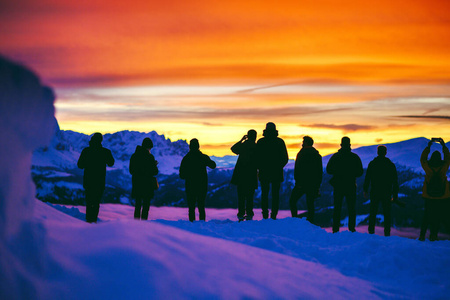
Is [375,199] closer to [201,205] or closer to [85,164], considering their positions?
[201,205]

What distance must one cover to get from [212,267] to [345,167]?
663cm

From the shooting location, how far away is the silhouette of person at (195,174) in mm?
10227

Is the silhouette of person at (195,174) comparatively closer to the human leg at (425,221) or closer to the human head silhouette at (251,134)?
the human head silhouette at (251,134)

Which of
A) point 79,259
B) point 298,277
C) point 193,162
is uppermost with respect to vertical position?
point 193,162

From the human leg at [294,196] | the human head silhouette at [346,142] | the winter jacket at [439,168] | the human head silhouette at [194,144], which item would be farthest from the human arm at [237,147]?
the winter jacket at [439,168]

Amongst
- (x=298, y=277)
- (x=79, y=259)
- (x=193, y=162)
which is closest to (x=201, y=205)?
(x=193, y=162)

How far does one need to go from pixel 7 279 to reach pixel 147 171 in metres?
7.74

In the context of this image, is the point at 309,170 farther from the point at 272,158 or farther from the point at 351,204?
the point at 351,204

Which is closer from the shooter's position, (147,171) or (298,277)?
(298,277)

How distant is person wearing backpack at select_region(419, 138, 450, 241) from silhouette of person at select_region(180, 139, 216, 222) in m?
5.18

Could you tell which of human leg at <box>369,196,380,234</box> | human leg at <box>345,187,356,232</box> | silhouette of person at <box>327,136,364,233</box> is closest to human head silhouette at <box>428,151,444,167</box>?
human leg at <box>369,196,380,234</box>

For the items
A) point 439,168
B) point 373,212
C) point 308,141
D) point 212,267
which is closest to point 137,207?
point 308,141

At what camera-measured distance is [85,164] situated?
930 centimetres

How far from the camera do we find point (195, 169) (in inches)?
404
